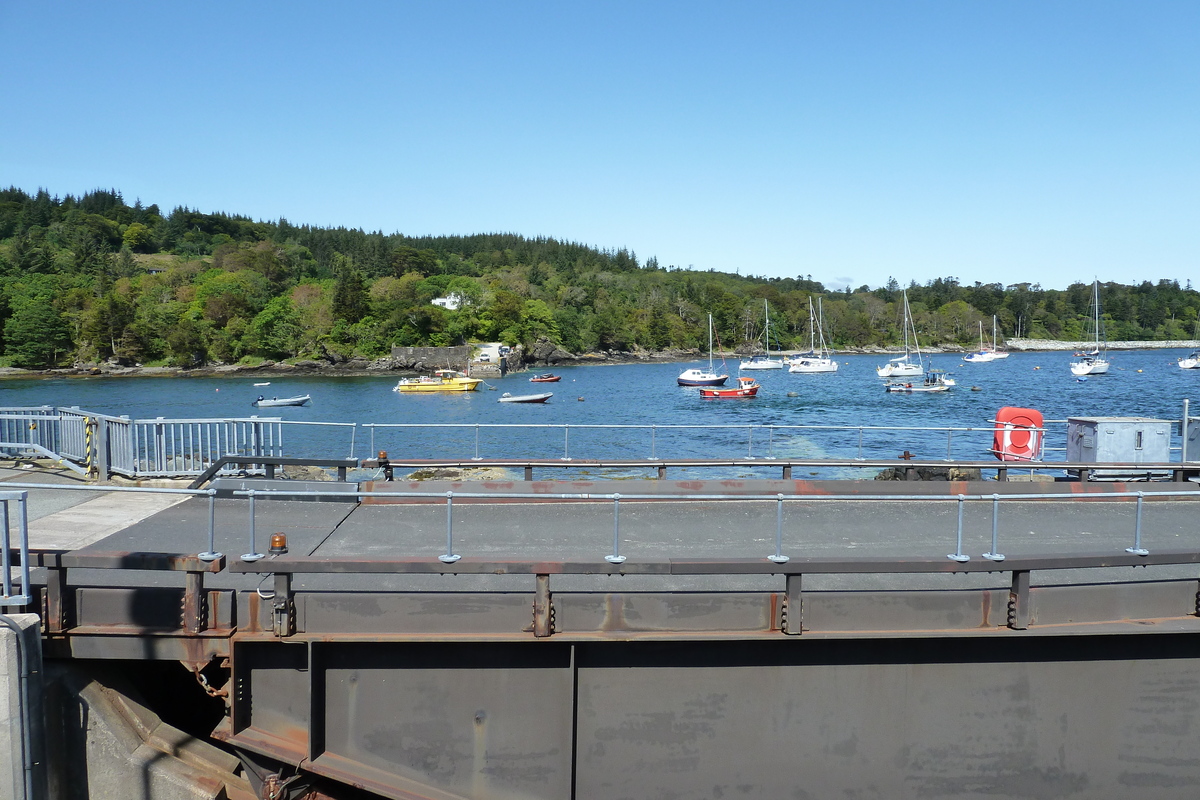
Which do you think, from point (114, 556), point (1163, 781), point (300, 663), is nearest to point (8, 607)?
point (114, 556)

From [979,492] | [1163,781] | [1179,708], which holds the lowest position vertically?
[1163,781]

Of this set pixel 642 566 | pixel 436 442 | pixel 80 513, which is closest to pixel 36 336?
pixel 436 442

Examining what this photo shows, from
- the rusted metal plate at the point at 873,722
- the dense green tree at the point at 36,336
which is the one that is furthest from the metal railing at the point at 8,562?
the dense green tree at the point at 36,336

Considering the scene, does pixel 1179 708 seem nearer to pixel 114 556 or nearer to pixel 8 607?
pixel 114 556

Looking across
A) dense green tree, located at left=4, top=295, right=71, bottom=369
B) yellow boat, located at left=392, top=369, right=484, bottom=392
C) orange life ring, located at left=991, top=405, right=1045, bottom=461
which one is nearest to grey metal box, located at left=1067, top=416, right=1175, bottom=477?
orange life ring, located at left=991, top=405, right=1045, bottom=461

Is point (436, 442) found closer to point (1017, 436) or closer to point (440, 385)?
point (1017, 436)

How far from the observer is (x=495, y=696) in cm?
707

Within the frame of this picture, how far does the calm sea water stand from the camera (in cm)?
4584

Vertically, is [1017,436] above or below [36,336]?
below

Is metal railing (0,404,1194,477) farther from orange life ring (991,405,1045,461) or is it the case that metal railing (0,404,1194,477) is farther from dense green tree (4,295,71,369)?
dense green tree (4,295,71,369)

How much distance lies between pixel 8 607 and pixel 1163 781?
32.6 feet

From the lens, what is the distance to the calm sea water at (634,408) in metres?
45.8

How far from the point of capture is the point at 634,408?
82.7 m

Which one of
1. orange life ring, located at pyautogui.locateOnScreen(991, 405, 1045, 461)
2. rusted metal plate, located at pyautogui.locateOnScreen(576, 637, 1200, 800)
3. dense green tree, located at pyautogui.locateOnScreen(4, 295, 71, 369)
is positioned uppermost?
dense green tree, located at pyautogui.locateOnScreen(4, 295, 71, 369)
